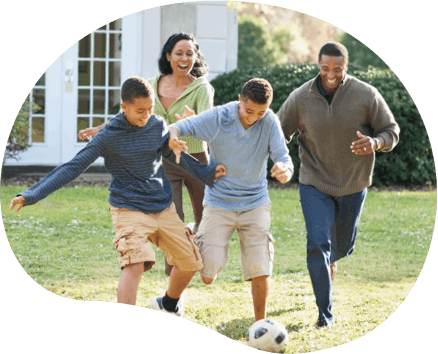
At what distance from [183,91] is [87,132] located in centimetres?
70

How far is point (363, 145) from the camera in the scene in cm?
389

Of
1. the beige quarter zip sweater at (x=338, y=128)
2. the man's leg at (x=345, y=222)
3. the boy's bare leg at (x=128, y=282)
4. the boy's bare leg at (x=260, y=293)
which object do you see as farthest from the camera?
the man's leg at (x=345, y=222)

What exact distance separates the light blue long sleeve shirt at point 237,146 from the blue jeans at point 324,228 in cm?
47

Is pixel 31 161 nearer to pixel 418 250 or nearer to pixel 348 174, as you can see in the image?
pixel 348 174

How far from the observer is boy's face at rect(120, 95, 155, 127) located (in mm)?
3576

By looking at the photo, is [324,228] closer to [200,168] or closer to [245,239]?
[245,239]

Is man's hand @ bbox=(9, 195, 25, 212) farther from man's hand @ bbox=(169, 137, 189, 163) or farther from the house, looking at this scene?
the house

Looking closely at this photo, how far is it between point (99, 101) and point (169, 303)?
226 centimetres

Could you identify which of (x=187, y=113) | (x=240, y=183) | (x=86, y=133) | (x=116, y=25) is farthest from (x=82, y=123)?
(x=240, y=183)

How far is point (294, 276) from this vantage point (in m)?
5.41

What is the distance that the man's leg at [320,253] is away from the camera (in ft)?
13.1

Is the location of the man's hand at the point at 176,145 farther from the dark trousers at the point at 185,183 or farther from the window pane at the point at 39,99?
the window pane at the point at 39,99

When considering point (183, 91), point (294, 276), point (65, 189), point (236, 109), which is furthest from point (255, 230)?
point (65, 189)

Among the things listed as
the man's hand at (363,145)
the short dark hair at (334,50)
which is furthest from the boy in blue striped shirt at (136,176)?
the short dark hair at (334,50)
